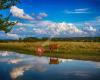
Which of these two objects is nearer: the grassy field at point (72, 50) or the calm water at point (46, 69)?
the calm water at point (46, 69)

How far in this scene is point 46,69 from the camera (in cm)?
2003

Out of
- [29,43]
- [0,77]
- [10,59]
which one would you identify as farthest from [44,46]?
[0,77]

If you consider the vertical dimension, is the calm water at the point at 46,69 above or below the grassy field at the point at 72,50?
below

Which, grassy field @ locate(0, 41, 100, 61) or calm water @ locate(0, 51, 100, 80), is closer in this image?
calm water @ locate(0, 51, 100, 80)

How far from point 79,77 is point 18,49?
10797 millimetres

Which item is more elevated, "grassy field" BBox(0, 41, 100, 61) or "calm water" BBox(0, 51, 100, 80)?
"grassy field" BBox(0, 41, 100, 61)

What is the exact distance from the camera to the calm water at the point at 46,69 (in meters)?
18.1

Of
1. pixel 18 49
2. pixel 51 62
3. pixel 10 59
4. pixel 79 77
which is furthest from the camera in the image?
pixel 18 49

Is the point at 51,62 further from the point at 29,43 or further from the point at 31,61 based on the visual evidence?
the point at 29,43

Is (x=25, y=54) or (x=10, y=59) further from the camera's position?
(x=25, y=54)

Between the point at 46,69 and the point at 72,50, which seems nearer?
the point at 46,69

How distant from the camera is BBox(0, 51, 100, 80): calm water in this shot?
1814cm

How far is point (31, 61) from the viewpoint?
2233cm

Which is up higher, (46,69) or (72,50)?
(72,50)
